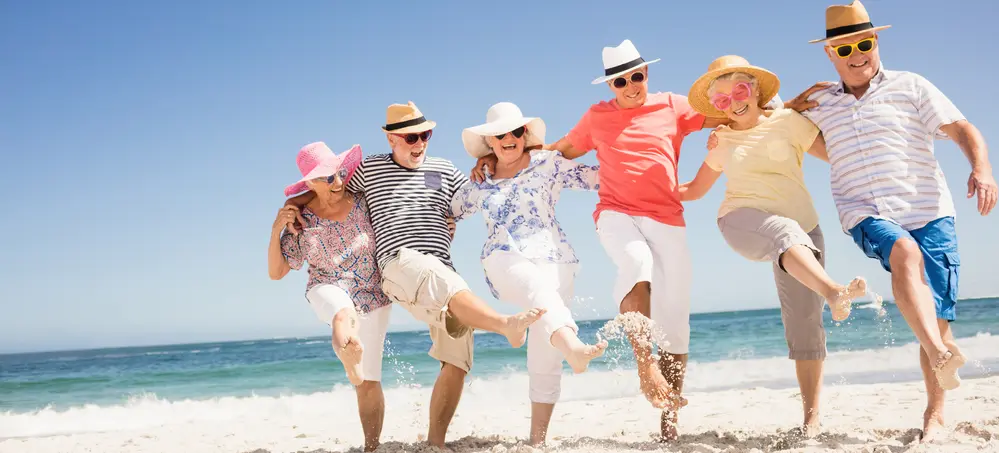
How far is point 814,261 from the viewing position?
4148 millimetres

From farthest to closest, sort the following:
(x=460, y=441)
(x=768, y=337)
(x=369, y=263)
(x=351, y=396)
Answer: (x=768, y=337) < (x=351, y=396) < (x=460, y=441) < (x=369, y=263)

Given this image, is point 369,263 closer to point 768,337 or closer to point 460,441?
point 460,441

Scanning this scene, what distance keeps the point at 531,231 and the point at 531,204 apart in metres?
0.19

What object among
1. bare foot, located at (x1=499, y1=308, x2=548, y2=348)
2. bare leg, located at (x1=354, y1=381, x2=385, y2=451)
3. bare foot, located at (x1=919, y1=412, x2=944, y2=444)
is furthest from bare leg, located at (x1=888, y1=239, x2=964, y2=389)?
bare leg, located at (x1=354, y1=381, x2=385, y2=451)

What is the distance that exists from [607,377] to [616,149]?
8.71 m

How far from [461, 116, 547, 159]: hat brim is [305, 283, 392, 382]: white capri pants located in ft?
4.32

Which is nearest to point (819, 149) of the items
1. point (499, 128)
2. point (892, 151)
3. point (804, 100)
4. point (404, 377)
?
point (804, 100)

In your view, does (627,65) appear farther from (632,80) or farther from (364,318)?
(364,318)

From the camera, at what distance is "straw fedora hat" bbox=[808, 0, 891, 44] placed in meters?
4.49

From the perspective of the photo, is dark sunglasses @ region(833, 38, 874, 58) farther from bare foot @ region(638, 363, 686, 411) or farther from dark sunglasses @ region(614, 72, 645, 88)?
bare foot @ region(638, 363, 686, 411)

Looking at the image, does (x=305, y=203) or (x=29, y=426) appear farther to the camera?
(x=29, y=426)

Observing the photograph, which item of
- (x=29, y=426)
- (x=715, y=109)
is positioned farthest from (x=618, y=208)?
(x=29, y=426)

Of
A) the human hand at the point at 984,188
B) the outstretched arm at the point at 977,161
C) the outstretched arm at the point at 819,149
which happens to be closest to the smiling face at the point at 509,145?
the outstretched arm at the point at 819,149

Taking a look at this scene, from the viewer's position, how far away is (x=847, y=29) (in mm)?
4512
